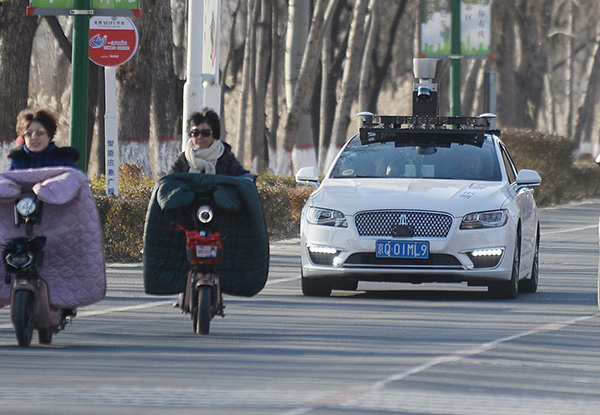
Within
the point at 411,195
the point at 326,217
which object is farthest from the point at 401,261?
the point at 326,217

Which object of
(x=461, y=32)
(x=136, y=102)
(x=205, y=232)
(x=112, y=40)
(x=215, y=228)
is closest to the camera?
(x=205, y=232)

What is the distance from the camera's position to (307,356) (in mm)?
10578

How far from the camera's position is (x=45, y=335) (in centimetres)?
1113

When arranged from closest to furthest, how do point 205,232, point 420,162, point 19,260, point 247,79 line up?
Result: point 19,260
point 205,232
point 420,162
point 247,79

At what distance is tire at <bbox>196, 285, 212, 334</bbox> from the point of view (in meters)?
11.7

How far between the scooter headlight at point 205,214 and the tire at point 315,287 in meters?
3.41

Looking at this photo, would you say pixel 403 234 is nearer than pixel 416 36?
Yes

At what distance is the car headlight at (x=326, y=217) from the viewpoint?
14.8 meters

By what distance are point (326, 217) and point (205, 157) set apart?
2757 mm

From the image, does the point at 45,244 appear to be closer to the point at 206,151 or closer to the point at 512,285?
the point at 206,151

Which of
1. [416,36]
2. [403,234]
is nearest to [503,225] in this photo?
[403,234]

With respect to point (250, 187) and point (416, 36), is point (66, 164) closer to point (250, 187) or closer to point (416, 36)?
point (250, 187)

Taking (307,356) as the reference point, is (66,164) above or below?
above

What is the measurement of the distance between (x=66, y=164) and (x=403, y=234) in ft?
13.4
